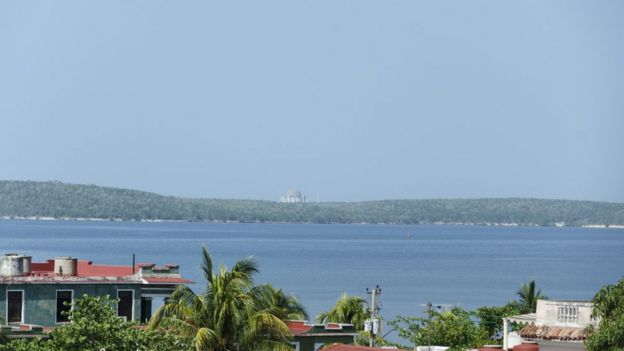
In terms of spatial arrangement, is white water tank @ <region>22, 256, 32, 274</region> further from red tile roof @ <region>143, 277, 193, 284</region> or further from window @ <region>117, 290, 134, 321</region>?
red tile roof @ <region>143, 277, 193, 284</region>

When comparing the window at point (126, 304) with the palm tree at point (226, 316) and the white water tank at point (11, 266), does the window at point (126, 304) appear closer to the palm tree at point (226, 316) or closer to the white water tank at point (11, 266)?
the white water tank at point (11, 266)

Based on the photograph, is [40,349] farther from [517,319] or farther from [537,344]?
[517,319]

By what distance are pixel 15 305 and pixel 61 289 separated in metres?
1.68

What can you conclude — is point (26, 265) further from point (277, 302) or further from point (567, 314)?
point (567, 314)

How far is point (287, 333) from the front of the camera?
4203cm

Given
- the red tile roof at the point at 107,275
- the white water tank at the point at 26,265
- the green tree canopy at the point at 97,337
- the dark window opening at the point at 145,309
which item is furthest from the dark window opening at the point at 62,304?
the green tree canopy at the point at 97,337

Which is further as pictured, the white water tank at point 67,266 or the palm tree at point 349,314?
Answer: the palm tree at point 349,314

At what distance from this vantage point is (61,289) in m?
55.8

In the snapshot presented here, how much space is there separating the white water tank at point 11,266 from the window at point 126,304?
3907 millimetres

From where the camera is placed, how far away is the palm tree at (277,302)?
42.5 m

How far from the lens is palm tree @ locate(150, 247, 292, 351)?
4106cm

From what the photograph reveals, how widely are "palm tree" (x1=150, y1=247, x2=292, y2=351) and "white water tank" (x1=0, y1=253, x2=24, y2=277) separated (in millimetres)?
17252

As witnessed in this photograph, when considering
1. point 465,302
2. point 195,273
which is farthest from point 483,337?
point 195,273

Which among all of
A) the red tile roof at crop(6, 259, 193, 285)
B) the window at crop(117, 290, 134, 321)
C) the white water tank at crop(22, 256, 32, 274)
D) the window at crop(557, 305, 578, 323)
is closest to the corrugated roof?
the window at crop(557, 305, 578, 323)
